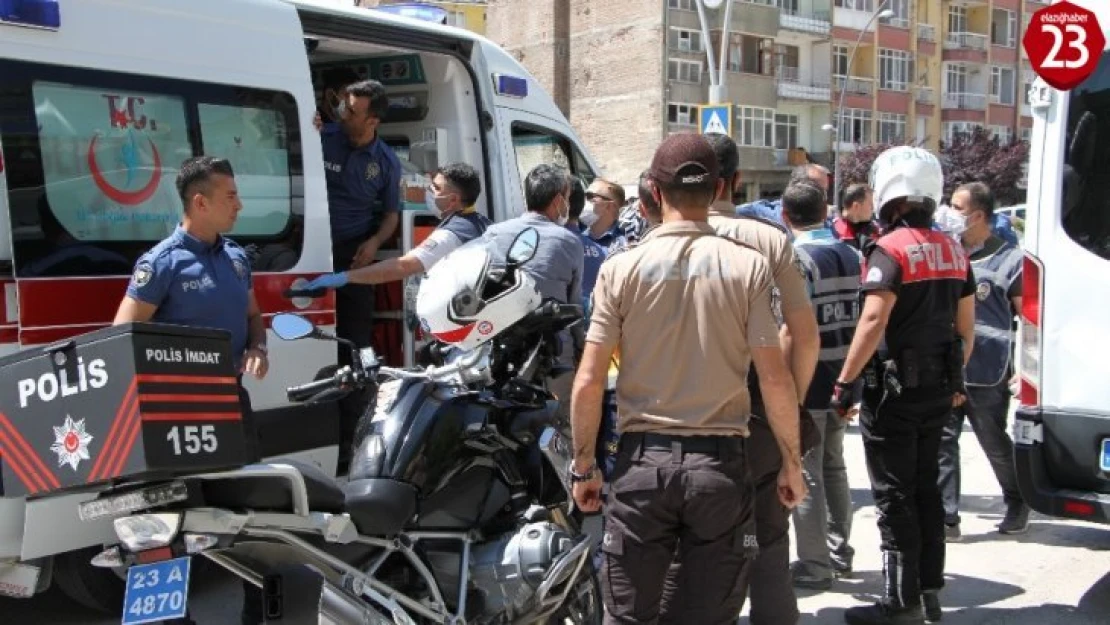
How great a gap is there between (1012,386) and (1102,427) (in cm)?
234

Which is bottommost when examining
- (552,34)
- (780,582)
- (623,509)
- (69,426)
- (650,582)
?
(780,582)

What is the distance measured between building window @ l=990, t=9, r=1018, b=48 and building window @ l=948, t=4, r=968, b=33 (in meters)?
1.21

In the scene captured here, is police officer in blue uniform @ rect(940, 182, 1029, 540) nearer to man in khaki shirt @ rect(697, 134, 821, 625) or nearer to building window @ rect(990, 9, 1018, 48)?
man in khaki shirt @ rect(697, 134, 821, 625)

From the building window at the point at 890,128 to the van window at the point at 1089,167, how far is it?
160ft

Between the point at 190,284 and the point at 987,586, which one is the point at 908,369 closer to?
the point at 987,586

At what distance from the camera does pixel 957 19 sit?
5653 centimetres

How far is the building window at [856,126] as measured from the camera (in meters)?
50.8

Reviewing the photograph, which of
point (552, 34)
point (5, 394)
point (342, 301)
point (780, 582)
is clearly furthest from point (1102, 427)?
point (552, 34)

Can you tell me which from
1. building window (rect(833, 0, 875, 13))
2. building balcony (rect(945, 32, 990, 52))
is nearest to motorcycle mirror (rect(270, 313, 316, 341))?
building window (rect(833, 0, 875, 13))

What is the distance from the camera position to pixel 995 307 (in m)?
7.00

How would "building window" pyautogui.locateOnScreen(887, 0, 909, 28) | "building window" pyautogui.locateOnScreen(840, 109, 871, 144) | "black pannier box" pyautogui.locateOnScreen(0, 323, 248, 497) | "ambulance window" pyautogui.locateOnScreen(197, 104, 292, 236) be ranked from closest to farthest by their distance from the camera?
1. "black pannier box" pyautogui.locateOnScreen(0, 323, 248, 497)
2. "ambulance window" pyautogui.locateOnScreen(197, 104, 292, 236)
3. "building window" pyautogui.locateOnScreen(840, 109, 871, 144)
4. "building window" pyautogui.locateOnScreen(887, 0, 909, 28)

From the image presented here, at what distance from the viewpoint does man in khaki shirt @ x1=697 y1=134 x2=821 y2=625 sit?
3.66 meters

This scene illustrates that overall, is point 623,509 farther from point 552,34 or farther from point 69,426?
point 552,34

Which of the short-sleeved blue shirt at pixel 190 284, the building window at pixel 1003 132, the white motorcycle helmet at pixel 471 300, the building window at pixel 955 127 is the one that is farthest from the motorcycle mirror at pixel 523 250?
the building window at pixel 1003 132
